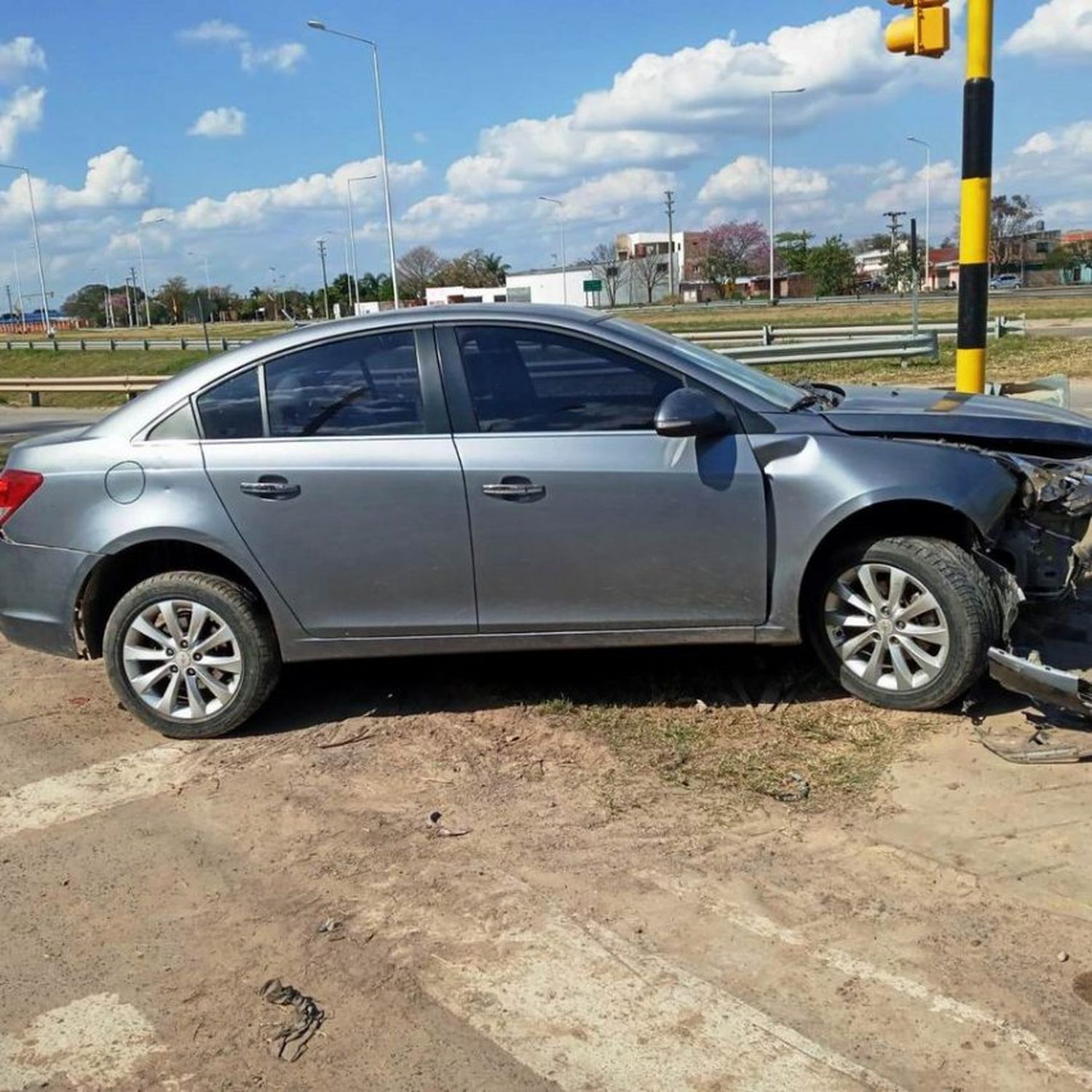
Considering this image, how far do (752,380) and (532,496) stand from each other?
3.94 feet

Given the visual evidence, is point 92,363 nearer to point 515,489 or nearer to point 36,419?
point 36,419

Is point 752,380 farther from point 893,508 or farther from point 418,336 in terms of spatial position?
point 418,336

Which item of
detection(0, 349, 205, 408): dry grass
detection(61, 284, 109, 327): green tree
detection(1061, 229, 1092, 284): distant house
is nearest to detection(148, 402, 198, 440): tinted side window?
detection(0, 349, 205, 408): dry grass

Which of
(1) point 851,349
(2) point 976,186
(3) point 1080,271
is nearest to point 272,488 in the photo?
(2) point 976,186

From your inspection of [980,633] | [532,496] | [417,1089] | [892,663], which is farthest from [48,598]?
[980,633]

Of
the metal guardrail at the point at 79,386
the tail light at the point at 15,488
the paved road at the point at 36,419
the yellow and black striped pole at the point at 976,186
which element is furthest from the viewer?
the metal guardrail at the point at 79,386

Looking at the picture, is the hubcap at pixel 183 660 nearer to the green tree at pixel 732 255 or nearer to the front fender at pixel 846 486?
the front fender at pixel 846 486

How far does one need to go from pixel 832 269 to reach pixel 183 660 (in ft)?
285

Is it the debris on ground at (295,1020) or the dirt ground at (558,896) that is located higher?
the dirt ground at (558,896)

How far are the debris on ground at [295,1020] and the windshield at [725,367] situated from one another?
9.56 ft

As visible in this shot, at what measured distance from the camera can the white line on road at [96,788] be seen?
429 cm

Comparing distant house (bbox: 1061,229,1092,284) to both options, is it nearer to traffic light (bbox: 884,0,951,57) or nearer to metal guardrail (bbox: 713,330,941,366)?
metal guardrail (bbox: 713,330,941,366)

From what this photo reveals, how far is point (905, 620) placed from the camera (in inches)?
177

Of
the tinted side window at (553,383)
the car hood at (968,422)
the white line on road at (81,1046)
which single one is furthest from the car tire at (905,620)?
the white line on road at (81,1046)
